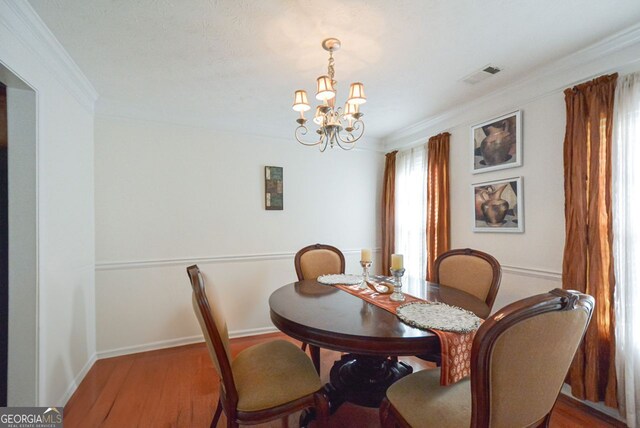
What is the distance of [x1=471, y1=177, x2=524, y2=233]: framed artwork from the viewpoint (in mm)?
2329

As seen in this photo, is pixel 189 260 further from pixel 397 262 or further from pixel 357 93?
pixel 357 93

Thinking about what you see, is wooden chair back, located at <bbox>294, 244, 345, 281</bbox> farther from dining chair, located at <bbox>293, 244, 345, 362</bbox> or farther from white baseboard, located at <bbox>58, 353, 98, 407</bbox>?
white baseboard, located at <bbox>58, 353, 98, 407</bbox>

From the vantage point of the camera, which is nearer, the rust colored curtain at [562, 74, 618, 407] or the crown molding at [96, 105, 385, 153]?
the rust colored curtain at [562, 74, 618, 407]

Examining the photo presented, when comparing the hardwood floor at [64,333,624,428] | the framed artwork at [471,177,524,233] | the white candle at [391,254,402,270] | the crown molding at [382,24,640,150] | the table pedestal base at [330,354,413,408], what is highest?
the crown molding at [382,24,640,150]

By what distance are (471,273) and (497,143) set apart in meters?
1.24

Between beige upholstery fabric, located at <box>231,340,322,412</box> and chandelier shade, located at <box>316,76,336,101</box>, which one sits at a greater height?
chandelier shade, located at <box>316,76,336,101</box>

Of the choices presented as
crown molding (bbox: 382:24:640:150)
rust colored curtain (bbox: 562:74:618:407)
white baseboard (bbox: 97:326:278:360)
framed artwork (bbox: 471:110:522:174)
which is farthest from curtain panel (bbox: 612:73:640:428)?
white baseboard (bbox: 97:326:278:360)

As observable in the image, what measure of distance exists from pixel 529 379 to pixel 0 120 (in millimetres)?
2876

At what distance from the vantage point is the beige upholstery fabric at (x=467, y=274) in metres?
1.99

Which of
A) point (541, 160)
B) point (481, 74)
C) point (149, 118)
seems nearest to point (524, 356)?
point (541, 160)

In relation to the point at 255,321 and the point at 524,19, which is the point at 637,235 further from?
the point at 255,321

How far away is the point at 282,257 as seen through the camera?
3.35 m

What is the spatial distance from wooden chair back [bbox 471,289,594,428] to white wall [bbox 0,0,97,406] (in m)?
2.33

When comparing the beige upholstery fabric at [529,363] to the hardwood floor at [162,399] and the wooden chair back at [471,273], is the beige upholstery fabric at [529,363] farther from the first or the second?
the hardwood floor at [162,399]
